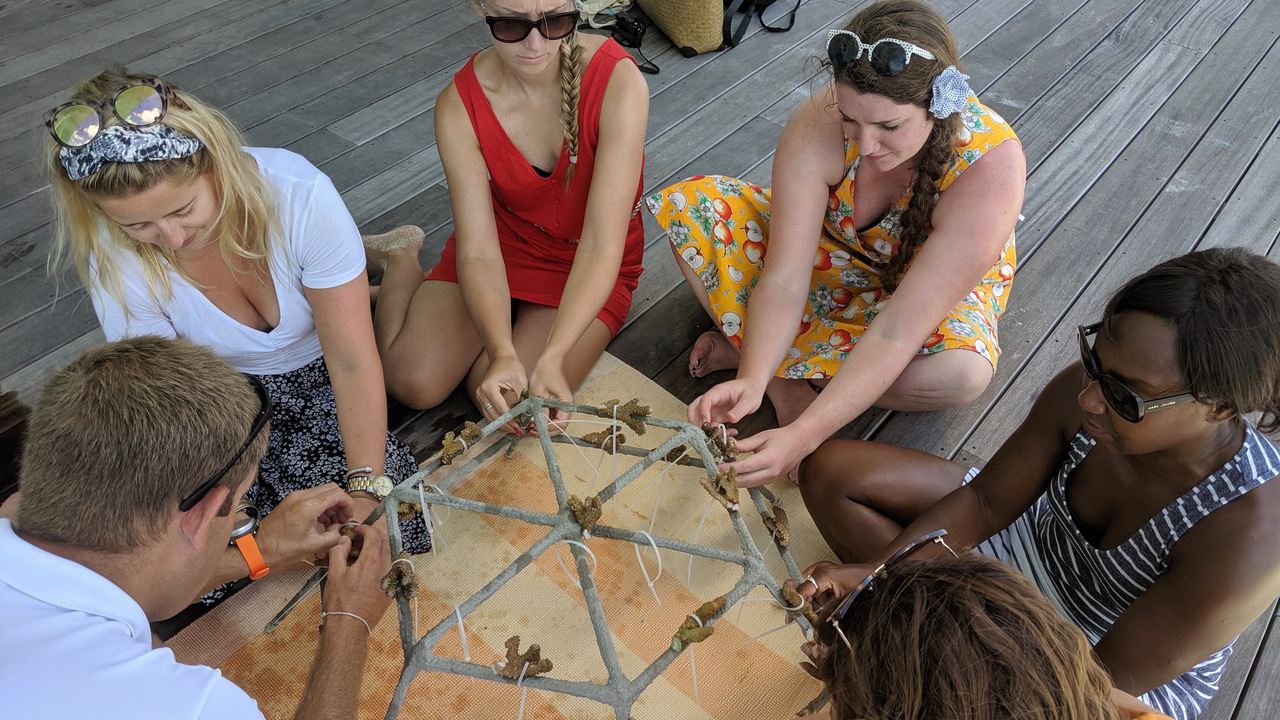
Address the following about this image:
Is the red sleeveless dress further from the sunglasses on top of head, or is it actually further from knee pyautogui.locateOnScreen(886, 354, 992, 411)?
knee pyautogui.locateOnScreen(886, 354, 992, 411)

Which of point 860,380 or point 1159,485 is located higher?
point 1159,485

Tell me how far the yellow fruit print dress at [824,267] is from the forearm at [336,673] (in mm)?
1099

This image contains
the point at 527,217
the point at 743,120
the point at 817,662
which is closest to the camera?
the point at 817,662

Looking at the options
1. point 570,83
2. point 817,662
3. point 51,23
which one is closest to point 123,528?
point 817,662

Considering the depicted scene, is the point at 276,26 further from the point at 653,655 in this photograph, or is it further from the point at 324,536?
the point at 653,655

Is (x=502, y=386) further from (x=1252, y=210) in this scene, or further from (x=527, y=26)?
(x=1252, y=210)

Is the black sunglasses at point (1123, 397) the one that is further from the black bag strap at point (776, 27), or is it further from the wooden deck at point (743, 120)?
the black bag strap at point (776, 27)

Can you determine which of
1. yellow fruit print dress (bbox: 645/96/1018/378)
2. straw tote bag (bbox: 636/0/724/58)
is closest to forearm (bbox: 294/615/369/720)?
yellow fruit print dress (bbox: 645/96/1018/378)

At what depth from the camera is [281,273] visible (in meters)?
1.57

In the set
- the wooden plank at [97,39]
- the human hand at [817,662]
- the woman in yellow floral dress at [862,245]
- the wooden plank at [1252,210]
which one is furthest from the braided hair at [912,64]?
the wooden plank at [97,39]

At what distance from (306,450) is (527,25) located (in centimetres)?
94

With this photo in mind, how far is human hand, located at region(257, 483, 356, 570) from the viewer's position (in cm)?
141

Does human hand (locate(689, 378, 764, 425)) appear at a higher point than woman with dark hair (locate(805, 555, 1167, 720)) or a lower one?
lower

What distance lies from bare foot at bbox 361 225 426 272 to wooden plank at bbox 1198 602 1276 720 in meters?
1.98
